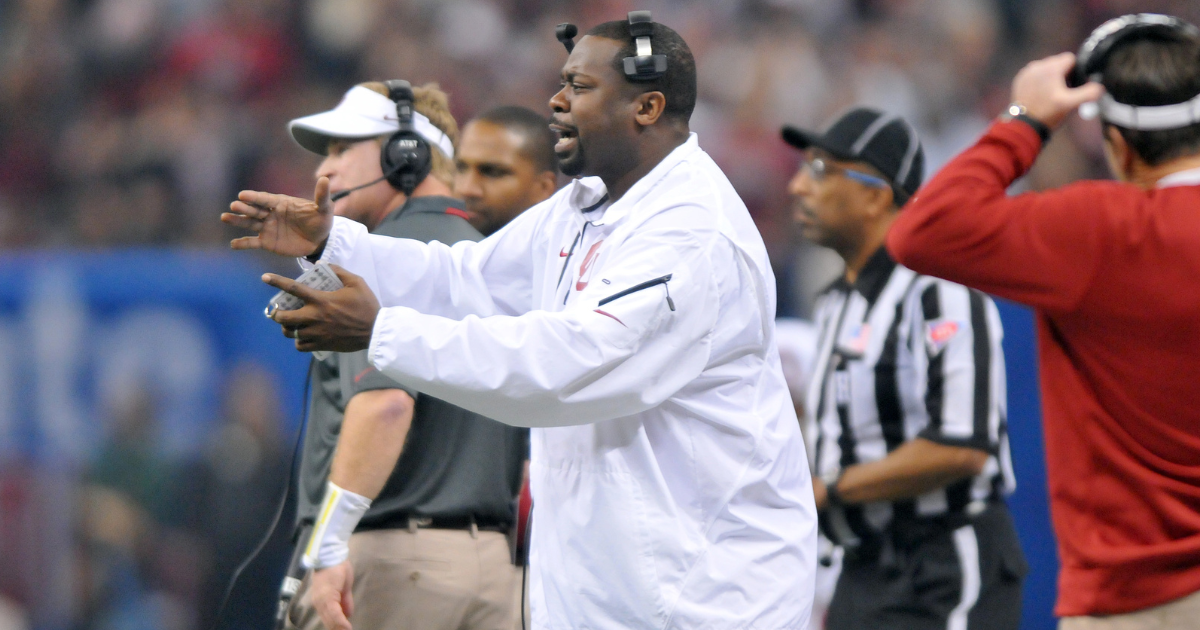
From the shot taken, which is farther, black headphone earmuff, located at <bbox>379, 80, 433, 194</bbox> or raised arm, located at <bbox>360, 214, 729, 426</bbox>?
black headphone earmuff, located at <bbox>379, 80, 433, 194</bbox>

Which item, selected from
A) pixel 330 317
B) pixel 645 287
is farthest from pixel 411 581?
pixel 645 287

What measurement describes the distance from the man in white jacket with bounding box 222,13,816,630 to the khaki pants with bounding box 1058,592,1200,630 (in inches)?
22.5

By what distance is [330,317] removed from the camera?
2496 mm

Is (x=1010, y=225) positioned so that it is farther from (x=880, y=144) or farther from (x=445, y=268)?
(x=880, y=144)

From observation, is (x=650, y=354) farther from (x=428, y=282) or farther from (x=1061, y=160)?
(x=1061, y=160)

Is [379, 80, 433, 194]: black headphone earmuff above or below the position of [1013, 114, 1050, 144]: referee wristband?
below

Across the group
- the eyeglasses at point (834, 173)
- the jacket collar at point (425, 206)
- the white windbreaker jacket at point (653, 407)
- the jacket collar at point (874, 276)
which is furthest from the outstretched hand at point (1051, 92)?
the eyeglasses at point (834, 173)

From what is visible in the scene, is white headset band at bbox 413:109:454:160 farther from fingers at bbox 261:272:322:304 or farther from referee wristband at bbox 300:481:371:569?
fingers at bbox 261:272:322:304

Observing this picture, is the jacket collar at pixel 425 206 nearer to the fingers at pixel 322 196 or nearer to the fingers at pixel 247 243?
the fingers at pixel 322 196

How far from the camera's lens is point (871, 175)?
14.6 feet

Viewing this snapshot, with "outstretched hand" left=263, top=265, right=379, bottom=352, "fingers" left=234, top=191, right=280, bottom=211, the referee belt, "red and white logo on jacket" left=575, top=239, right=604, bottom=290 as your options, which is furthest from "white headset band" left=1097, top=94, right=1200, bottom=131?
the referee belt

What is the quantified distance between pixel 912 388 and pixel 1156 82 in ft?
5.34

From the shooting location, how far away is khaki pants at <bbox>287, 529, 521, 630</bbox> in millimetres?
3637

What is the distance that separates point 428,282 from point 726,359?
0.74 metres
